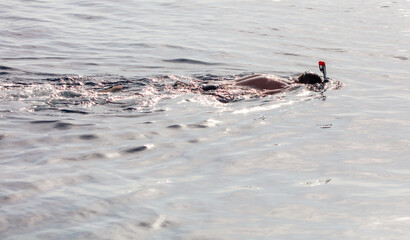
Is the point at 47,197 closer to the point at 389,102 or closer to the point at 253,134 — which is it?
the point at 253,134

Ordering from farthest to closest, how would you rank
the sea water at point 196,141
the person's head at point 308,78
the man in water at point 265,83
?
the person's head at point 308,78, the man in water at point 265,83, the sea water at point 196,141

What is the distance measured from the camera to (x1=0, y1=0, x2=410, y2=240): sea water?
17.1 feet

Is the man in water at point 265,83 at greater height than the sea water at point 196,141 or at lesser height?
greater

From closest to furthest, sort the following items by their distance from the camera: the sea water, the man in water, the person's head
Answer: the sea water < the man in water < the person's head

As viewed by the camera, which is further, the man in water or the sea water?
the man in water

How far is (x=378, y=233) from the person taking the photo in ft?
16.6

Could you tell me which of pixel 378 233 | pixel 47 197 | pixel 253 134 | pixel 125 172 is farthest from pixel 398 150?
pixel 47 197

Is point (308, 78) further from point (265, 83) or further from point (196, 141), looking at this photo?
point (196, 141)

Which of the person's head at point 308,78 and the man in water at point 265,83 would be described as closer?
the man in water at point 265,83

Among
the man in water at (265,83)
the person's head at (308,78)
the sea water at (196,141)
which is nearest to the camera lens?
the sea water at (196,141)

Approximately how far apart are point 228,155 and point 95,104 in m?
2.80

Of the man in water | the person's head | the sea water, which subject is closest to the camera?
the sea water

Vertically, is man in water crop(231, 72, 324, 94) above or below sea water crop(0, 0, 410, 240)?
above

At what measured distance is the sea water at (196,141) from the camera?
5223mm
